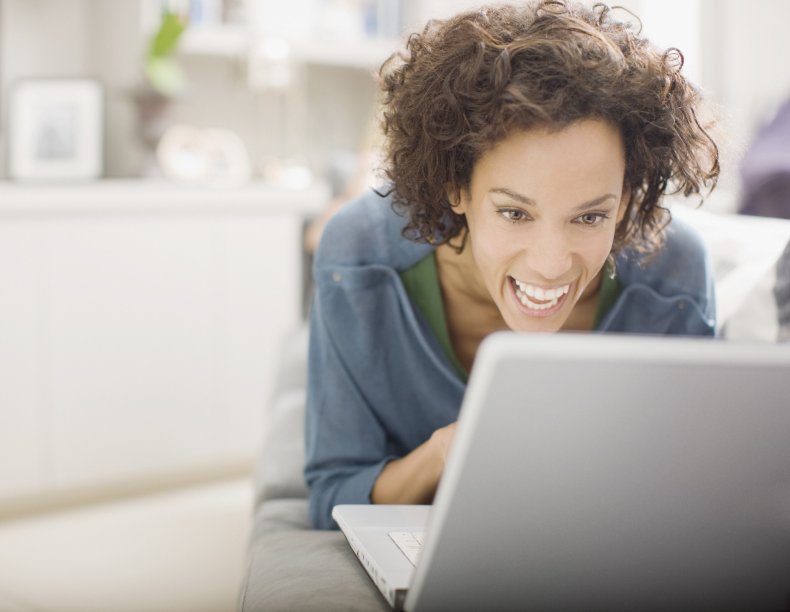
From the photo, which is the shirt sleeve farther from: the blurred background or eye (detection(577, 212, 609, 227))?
the blurred background

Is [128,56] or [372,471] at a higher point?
[128,56]

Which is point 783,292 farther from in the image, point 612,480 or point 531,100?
point 612,480

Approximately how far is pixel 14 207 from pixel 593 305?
174cm

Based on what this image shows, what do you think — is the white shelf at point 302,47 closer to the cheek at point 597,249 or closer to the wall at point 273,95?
the wall at point 273,95

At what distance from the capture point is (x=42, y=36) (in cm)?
299

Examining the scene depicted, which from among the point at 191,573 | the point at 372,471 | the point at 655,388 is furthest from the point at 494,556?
the point at 191,573

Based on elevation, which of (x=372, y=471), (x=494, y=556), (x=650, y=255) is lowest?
(x=372, y=471)

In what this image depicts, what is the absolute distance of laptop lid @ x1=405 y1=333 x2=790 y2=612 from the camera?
0.58 m

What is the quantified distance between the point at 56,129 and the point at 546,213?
89.6 inches

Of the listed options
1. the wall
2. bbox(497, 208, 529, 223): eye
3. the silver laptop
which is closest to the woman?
bbox(497, 208, 529, 223): eye

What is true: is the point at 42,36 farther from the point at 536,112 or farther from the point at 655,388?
the point at 655,388

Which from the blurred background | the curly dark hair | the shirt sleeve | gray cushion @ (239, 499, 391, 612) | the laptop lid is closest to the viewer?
the laptop lid

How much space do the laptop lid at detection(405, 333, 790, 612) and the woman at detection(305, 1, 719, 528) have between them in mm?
333

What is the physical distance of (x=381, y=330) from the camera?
1.24 metres
